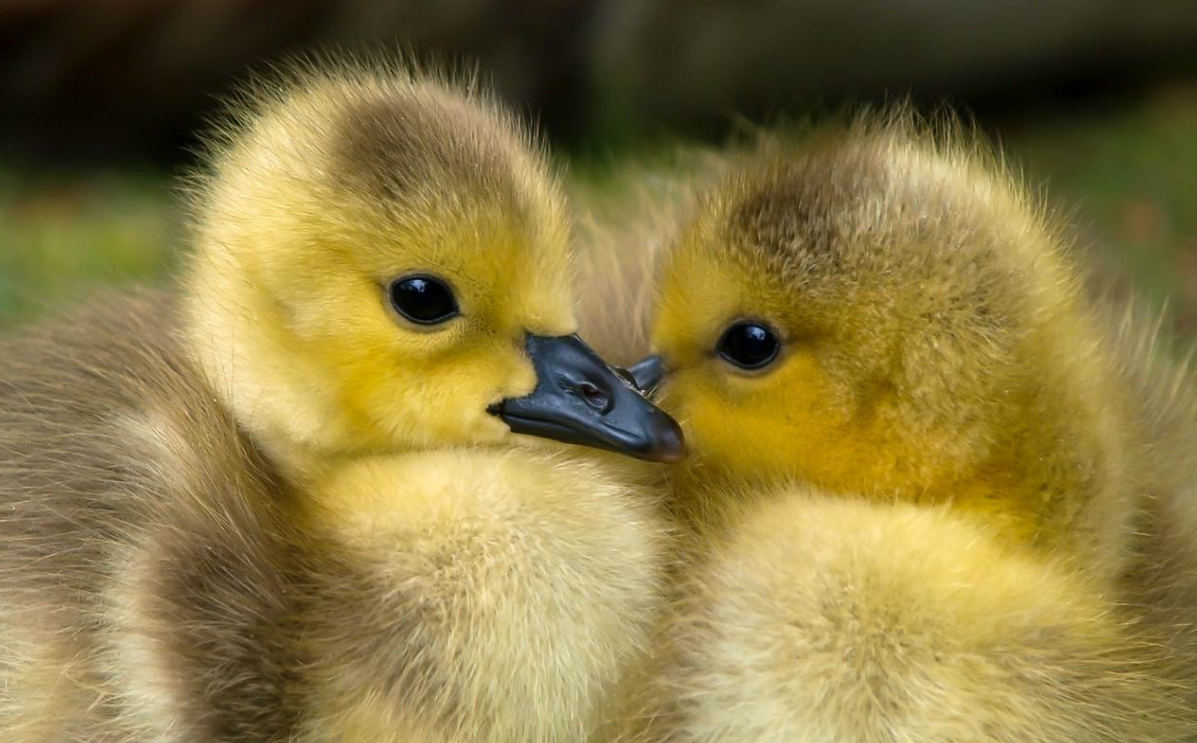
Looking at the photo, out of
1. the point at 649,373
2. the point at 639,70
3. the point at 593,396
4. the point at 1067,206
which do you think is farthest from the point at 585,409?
the point at 639,70

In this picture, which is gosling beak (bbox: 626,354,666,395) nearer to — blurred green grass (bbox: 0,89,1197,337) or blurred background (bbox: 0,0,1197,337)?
blurred green grass (bbox: 0,89,1197,337)

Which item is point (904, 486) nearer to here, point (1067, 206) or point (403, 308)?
point (403, 308)

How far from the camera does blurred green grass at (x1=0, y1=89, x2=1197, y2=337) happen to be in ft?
6.36

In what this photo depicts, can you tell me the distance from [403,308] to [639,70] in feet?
6.25

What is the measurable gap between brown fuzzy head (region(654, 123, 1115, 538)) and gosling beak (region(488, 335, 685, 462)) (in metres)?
0.10

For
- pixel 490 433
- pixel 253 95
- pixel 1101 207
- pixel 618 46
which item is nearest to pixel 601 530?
pixel 490 433

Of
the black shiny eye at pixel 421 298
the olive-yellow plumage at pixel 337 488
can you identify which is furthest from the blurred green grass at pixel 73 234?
the black shiny eye at pixel 421 298

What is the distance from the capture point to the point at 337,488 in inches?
42.4

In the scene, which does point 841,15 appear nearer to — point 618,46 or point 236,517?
point 618,46

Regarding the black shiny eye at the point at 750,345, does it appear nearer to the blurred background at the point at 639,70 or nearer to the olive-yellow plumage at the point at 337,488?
the olive-yellow plumage at the point at 337,488

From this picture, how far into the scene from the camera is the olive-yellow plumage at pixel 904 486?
1003mm

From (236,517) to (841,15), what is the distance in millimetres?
2203

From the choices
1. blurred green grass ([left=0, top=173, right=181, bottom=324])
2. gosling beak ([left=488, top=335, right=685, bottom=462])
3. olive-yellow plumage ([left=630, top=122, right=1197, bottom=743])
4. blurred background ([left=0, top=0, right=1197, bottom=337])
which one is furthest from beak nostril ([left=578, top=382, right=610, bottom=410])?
blurred background ([left=0, top=0, right=1197, bottom=337])

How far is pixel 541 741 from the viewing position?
1015 mm
